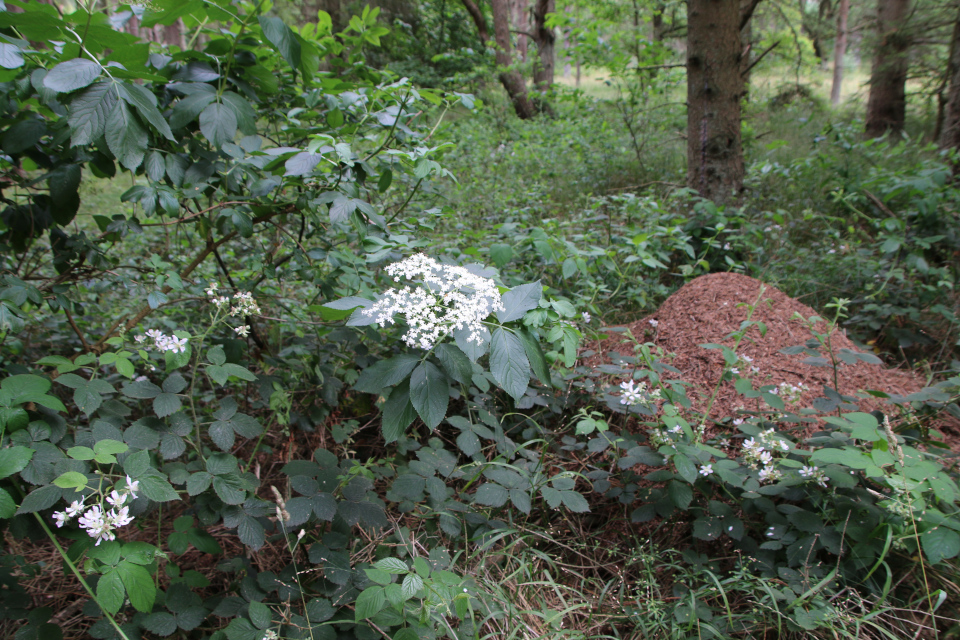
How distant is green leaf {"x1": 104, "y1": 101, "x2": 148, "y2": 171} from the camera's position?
3.70ft

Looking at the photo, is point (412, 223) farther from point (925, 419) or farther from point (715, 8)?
point (715, 8)

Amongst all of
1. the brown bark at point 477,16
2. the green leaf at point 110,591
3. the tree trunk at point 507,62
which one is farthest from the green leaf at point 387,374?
the brown bark at point 477,16

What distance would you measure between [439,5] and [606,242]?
11.0 meters

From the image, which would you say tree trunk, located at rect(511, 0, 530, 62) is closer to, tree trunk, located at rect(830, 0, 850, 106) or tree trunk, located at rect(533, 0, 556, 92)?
tree trunk, located at rect(533, 0, 556, 92)

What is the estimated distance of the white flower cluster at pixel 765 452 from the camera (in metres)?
1.50

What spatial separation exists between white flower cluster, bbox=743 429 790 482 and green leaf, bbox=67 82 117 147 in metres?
2.02

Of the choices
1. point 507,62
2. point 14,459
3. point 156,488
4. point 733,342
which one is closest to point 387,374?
point 156,488

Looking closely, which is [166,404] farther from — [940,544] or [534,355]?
[940,544]

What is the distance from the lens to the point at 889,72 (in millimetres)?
5531

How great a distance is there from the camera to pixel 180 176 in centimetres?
151

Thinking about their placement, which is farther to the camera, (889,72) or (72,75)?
(889,72)

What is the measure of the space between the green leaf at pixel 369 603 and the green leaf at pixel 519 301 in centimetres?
68

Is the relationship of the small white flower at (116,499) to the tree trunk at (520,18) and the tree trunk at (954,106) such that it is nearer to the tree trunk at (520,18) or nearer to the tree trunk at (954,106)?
the tree trunk at (954,106)

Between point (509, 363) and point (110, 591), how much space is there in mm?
953
